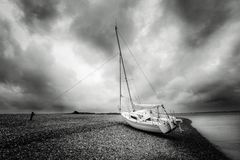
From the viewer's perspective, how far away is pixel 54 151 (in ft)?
37.7

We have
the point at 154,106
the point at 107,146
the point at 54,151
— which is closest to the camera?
the point at 54,151

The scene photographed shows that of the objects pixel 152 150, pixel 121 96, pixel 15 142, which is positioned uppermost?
pixel 121 96

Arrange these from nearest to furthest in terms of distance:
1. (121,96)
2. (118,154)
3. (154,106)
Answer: (118,154) → (154,106) → (121,96)

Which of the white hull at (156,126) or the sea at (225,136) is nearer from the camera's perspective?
the white hull at (156,126)

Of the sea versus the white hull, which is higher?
the white hull

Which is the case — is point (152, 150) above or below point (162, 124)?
below

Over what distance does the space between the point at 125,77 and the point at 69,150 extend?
21834 millimetres

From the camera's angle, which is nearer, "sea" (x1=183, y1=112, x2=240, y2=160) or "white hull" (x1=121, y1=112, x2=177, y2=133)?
"white hull" (x1=121, y1=112, x2=177, y2=133)

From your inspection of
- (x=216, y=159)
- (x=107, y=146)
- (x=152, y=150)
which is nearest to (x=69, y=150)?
(x=107, y=146)

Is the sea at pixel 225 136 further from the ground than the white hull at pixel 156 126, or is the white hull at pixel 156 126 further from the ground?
the white hull at pixel 156 126

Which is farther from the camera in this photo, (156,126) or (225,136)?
(225,136)

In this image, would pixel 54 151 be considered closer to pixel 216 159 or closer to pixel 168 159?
pixel 168 159

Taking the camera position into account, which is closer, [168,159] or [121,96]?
[168,159]

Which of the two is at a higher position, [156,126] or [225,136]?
[156,126]
